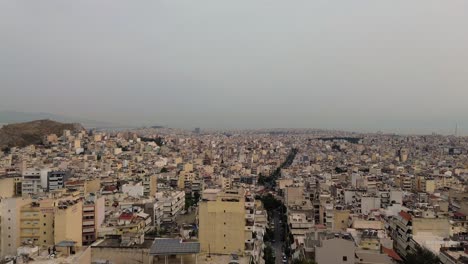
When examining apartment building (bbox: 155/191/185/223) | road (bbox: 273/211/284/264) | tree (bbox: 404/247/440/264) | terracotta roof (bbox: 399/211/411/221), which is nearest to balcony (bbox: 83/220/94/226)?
apartment building (bbox: 155/191/185/223)

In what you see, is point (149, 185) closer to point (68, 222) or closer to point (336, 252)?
point (68, 222)

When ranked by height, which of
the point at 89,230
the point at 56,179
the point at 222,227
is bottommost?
the point at 89,230

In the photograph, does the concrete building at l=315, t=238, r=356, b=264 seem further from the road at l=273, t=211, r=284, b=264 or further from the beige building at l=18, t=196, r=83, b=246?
the beige building at l=18, t=196, r=83, b=246

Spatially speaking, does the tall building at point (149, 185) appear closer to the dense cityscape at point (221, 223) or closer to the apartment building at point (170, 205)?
the dense cityscape at point (221, 223)

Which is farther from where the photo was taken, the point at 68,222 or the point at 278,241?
the point at 278,241

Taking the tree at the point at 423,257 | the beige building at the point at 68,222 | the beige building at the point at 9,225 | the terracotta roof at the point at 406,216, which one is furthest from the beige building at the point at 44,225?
the terracotta roof at the point at 406,216

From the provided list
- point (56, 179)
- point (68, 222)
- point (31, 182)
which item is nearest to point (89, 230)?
point (68, 222)
